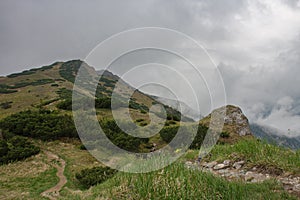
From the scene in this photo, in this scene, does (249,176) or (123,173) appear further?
(123,173)

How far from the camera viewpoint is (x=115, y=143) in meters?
23.0

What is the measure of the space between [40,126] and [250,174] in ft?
66.3

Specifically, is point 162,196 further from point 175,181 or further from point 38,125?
point 38,125

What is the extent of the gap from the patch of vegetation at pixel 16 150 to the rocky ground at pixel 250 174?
532 inches

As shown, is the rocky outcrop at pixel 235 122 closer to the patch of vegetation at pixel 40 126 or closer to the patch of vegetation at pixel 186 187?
the patch of vegetation at pixel 40 126

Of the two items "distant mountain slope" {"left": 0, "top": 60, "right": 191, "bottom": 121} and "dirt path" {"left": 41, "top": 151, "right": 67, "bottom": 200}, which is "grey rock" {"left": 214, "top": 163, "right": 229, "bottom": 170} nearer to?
"dirt path" {"left": 41, "top": 151, "right": 67, "bottom": 200}

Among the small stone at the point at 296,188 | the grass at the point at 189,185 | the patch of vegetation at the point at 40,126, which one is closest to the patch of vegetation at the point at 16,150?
the patch of vegetation at the point at 40,126

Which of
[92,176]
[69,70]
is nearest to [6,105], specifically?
[92,176]

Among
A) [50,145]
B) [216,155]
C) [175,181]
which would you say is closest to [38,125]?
[50,145]

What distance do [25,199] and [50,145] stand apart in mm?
10812

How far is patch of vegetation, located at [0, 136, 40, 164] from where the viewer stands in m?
18.3

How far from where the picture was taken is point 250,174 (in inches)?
295

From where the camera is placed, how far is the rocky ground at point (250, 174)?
20.9 feet

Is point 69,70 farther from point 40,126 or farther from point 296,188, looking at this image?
point 296,188
